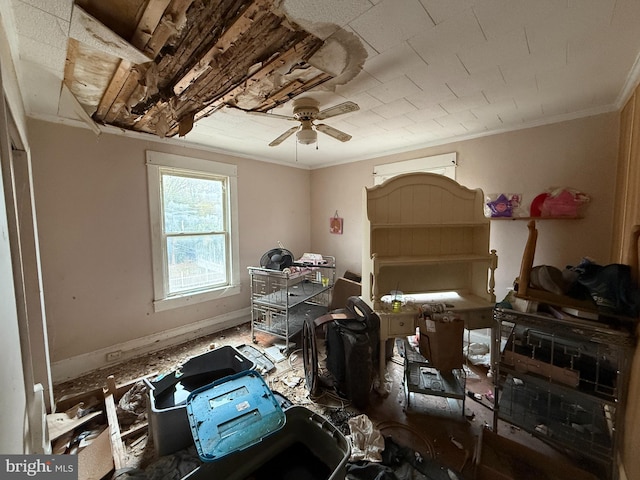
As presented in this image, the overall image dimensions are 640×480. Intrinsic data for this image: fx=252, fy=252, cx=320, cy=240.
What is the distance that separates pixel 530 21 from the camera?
1.12 meters

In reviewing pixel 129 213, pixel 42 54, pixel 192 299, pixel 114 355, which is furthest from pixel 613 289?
pixel 114 355

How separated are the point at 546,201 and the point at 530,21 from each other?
1.67 m

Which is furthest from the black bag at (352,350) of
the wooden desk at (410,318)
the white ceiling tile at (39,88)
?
the white ceiling tile at (39,88)

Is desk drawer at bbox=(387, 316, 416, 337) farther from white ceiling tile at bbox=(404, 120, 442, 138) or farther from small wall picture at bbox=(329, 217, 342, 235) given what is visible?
small wall picture at bbox=(329, 217, 342, 235)

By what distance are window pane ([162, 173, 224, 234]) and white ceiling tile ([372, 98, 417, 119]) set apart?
2.15 meters

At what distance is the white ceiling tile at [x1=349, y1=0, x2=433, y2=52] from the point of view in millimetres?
1043

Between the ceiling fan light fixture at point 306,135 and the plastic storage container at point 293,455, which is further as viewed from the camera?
the ceiling fan light fixture at point 306,135

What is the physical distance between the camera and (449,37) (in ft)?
4.02

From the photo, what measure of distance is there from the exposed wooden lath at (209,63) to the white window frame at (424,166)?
196cm

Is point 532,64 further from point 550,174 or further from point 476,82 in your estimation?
point 550,174

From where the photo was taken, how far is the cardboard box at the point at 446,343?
1748 mm

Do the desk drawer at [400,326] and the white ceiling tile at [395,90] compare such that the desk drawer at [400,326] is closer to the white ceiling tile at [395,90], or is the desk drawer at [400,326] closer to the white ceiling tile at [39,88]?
the white ceiling tile at [395,90]

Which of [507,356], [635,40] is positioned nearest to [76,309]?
[507,356]

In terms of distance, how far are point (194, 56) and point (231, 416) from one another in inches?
75.9
